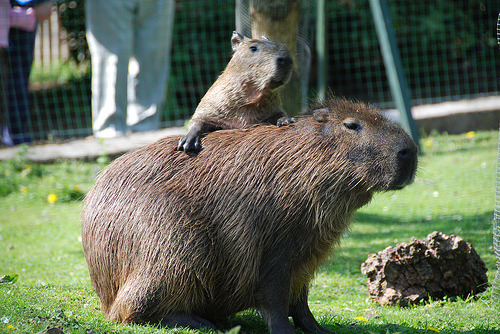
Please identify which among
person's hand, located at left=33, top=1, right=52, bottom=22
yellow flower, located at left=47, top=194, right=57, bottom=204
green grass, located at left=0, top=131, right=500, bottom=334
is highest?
person's hand, located at left=33, top=1, right=52, bottom=22

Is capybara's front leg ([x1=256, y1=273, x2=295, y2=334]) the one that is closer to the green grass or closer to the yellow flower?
the green grass

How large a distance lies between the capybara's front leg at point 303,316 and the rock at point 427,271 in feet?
2.61

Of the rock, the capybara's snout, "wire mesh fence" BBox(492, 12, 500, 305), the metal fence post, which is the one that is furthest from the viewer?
the metal fence post

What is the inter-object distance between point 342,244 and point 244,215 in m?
2.46

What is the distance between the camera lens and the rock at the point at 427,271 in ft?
14.2

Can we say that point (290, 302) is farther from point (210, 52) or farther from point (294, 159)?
point (210, 52)

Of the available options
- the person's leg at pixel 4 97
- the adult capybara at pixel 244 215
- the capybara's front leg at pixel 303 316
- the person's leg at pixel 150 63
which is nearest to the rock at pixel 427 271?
the capybara's front leg at pixel 303 316

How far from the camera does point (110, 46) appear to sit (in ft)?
28.1

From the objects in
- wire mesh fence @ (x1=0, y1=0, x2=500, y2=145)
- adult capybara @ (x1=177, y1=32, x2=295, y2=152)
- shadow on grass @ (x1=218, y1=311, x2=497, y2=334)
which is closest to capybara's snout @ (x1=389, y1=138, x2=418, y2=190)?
shadow on grass @ (x1=218, y1=311, x2=497, y2=334)

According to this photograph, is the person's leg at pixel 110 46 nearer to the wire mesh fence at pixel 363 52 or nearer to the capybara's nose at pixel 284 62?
the wire mesh fence at pixel 363 52

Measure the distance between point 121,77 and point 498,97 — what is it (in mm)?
5806

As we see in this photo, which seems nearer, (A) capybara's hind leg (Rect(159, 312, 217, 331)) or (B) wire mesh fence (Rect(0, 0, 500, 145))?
(A) capybara's hind leg (Rect(159, 312, 217, 331))

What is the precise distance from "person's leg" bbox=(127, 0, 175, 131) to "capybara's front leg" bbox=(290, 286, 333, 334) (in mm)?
5907

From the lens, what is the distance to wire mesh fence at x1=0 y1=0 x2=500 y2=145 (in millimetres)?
10828
